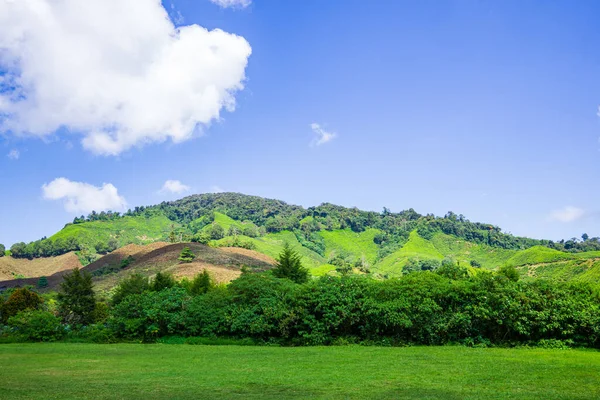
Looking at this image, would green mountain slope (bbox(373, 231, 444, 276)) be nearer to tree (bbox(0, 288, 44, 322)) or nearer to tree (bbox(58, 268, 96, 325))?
tree (bbox(58, 268, 96, 325))

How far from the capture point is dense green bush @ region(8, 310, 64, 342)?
23891 mm

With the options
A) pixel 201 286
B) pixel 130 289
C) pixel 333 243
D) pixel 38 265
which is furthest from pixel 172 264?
pixel 333 243

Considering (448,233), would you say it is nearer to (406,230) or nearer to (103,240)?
(406,230)

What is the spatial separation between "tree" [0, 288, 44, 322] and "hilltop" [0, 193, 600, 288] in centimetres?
3960

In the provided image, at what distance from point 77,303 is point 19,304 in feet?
14.5

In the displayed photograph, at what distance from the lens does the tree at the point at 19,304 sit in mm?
31022

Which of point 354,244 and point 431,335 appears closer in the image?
point 431,335

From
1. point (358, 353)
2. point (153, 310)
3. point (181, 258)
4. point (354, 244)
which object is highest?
point (354, 244)

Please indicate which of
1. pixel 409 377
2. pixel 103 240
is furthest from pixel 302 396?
pixel 103 240

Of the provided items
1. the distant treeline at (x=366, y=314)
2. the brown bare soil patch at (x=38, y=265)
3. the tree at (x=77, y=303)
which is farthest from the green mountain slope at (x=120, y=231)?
the distant treeline at (x=366, y=314)

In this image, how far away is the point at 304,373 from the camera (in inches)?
529

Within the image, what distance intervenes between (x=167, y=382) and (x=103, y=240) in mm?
149686

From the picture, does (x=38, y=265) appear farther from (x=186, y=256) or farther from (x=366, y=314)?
(x=366, y=314)

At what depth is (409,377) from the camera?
12633mm
